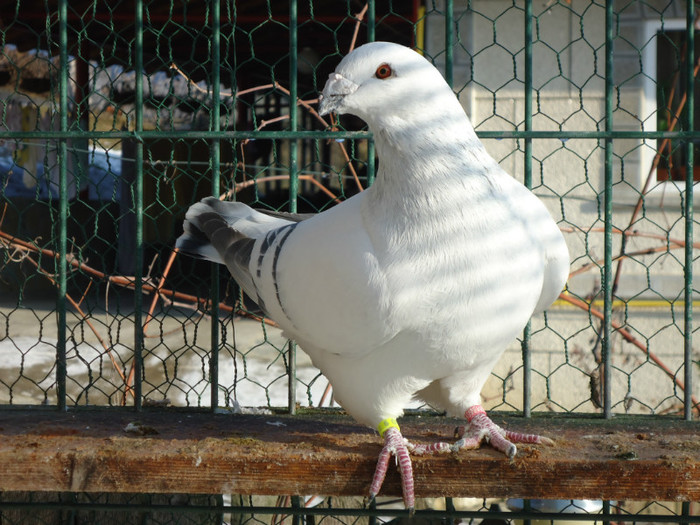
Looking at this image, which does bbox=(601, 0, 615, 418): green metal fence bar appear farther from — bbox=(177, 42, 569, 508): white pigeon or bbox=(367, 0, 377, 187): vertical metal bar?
bbox=(367, 0, 377, 187): vertical metal bar


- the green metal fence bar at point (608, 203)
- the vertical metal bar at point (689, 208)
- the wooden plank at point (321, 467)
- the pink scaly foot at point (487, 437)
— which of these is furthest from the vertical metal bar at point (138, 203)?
the vertical metal bar at point (689, 208)

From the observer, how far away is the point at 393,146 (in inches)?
76.3

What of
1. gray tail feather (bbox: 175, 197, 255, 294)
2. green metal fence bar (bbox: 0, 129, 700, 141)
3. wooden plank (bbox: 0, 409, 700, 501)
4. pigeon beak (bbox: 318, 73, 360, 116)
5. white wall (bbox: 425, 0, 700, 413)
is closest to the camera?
pigeon beak (bbox: 318, 73, 360, 116)

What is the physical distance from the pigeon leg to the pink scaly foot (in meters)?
0.15

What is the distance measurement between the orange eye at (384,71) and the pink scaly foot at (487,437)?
887 millimetres

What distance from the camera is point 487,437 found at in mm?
2133

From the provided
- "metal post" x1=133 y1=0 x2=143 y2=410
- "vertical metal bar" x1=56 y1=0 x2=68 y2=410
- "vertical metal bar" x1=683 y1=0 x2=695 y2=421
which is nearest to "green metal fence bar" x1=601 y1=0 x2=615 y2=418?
"vertical metal bar" x1=683 y1=0 x2=695 y2=421

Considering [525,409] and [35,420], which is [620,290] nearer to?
[525,409]

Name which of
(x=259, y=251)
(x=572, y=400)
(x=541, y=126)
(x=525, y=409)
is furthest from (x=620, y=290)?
(x=259, y=251)

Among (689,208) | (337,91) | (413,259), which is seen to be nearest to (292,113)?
(337,91)

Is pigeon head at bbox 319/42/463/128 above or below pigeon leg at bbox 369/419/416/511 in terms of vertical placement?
above

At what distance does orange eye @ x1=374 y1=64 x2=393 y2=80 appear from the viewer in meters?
1.89

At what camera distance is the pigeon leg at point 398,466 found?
6.46ft

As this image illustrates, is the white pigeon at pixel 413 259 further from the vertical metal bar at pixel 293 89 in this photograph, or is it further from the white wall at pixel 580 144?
Answer: the white wall at pixel 580 144
